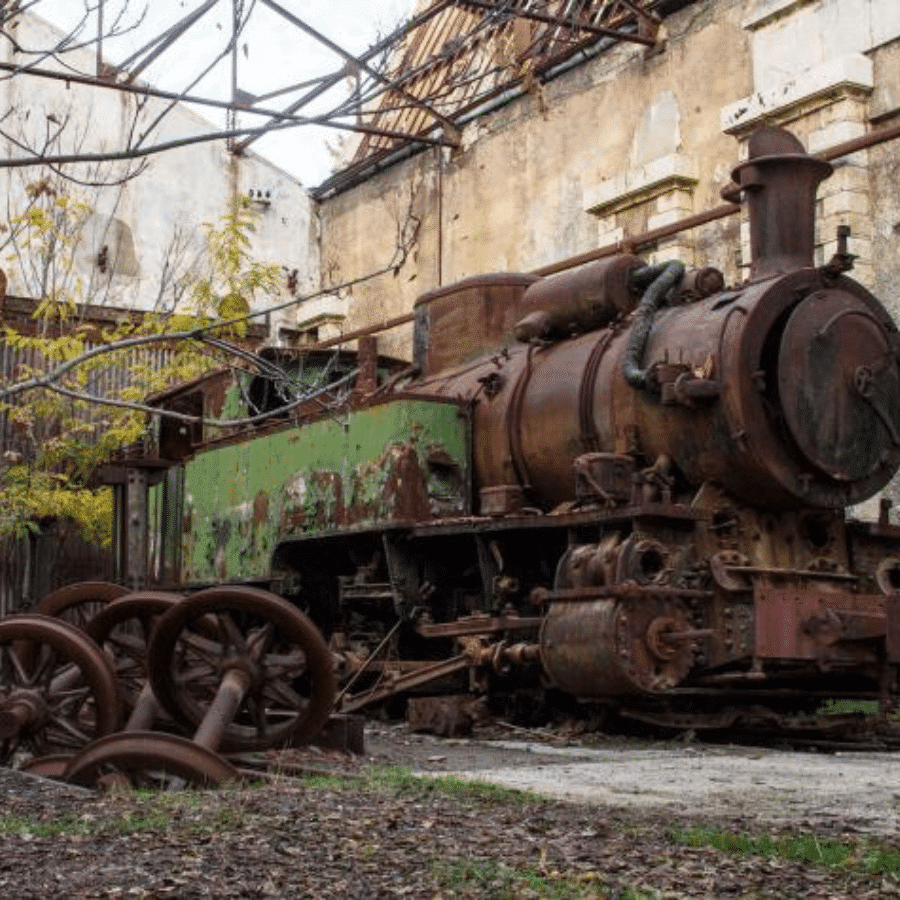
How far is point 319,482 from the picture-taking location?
35.3ft

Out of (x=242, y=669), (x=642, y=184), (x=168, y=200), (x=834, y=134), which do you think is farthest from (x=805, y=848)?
(x=168, y=200)

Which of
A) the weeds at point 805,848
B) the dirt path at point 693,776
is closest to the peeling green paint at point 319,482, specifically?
the dirt path at point 693,776

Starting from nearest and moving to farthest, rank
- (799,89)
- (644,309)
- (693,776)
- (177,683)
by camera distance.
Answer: (693,776)
(177,683)
(644,309)
(799,89)

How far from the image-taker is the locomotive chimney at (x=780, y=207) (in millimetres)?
8992

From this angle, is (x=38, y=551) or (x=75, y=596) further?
(x=38, y=551)

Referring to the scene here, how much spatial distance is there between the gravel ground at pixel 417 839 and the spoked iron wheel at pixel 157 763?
0.25 metres

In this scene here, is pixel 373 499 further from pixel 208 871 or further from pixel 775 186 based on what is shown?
pixel 208 871

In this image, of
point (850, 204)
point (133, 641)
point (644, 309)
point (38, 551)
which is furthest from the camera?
point (38, 551)

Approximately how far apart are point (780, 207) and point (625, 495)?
78.6 inches

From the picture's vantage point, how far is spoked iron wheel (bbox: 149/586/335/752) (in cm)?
688

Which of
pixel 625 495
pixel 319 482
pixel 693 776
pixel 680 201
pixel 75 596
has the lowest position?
pixel 693 776

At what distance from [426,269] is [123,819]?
12820mm

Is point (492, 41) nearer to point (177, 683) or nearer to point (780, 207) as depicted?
point (780, 207)

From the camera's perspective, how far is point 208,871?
3.97m
